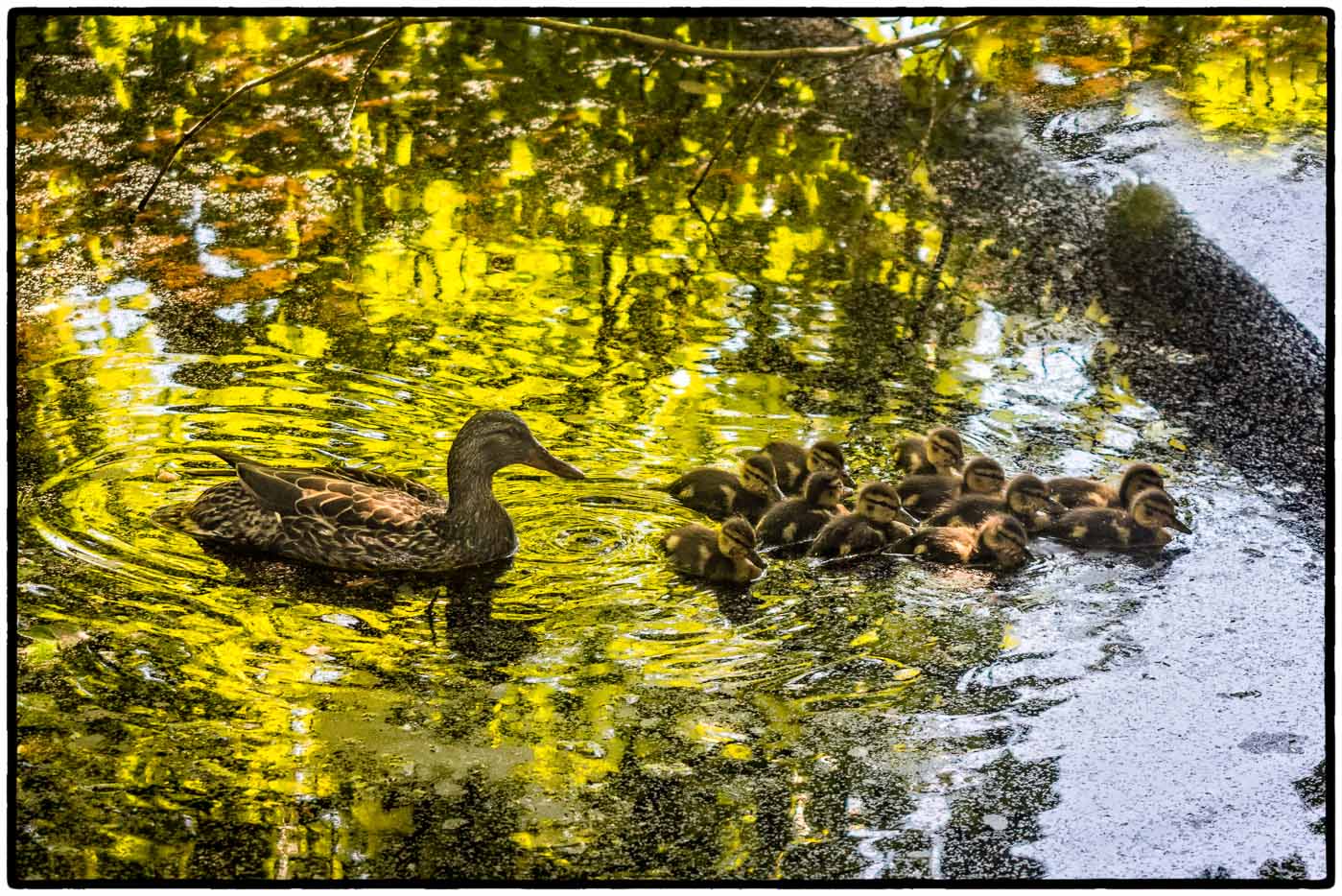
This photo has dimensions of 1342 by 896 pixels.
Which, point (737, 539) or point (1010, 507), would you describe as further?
point (1010, 507)

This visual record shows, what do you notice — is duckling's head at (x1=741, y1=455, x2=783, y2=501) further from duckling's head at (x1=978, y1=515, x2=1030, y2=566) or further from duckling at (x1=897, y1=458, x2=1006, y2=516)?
duckling's head at (x1=978, y1=515, x2=1030, y2=566)

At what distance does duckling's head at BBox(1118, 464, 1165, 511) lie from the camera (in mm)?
5043

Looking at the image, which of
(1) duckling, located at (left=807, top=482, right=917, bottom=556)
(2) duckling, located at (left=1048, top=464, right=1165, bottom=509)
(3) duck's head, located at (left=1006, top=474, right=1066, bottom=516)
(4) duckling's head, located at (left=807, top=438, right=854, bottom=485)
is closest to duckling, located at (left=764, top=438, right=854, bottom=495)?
(4) duckling's head, located at (left=807, top=438, right=854, bottom=485)

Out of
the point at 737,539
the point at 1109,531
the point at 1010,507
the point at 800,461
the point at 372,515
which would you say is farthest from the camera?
the point at 800,461

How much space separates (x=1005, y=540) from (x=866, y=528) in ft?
1.12

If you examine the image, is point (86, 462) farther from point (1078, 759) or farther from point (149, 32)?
point (149, 32)

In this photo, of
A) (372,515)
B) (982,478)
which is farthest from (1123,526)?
(372,515)

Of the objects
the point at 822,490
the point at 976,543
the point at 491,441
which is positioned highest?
the point at 491,441

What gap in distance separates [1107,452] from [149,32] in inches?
189

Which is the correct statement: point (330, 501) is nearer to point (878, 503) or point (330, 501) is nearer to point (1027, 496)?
point (878, 503)

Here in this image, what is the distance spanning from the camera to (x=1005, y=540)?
4852 millimetres

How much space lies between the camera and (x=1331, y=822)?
385 centimetres

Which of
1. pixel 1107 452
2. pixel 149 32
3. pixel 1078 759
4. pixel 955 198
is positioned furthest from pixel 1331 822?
Answer: pixel 149 32

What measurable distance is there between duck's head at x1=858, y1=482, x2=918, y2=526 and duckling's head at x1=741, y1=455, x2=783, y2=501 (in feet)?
0.82
